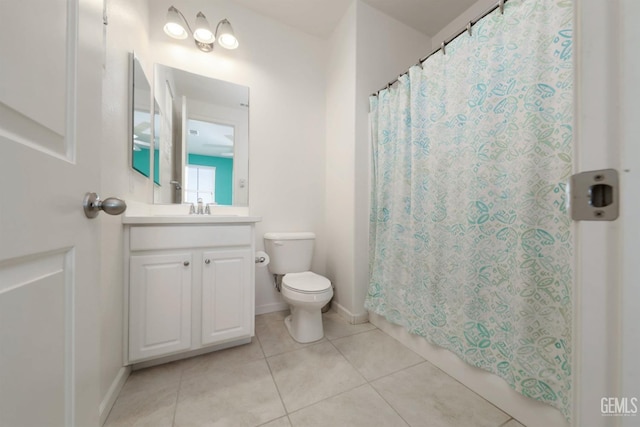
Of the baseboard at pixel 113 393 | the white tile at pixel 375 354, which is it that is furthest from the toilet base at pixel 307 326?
the baseboard at pixel 113 393

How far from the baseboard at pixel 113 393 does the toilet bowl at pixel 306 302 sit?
0.88 metres

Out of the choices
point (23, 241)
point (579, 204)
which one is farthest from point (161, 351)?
point (579, 204)

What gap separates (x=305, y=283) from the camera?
1563mm

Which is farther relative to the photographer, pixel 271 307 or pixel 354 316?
pixel 271 307

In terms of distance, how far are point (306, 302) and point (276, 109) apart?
1.60 meters

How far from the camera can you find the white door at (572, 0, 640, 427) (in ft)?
0.84

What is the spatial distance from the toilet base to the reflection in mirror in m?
1.34

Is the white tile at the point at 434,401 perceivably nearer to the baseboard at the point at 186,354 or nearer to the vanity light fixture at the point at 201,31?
the baseboard at the point at 186,354

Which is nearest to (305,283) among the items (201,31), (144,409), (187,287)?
(187,287)

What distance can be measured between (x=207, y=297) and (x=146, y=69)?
1534 mm

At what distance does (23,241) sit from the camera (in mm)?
329

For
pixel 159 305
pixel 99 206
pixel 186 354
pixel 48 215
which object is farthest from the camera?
pixel 186 354

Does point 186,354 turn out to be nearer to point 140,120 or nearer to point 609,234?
point 140,120

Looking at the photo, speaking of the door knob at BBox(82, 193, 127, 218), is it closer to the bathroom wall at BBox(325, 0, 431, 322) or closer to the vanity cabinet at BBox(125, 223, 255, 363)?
the vanity cabinet at BBox(125, 223, 255, 363)
